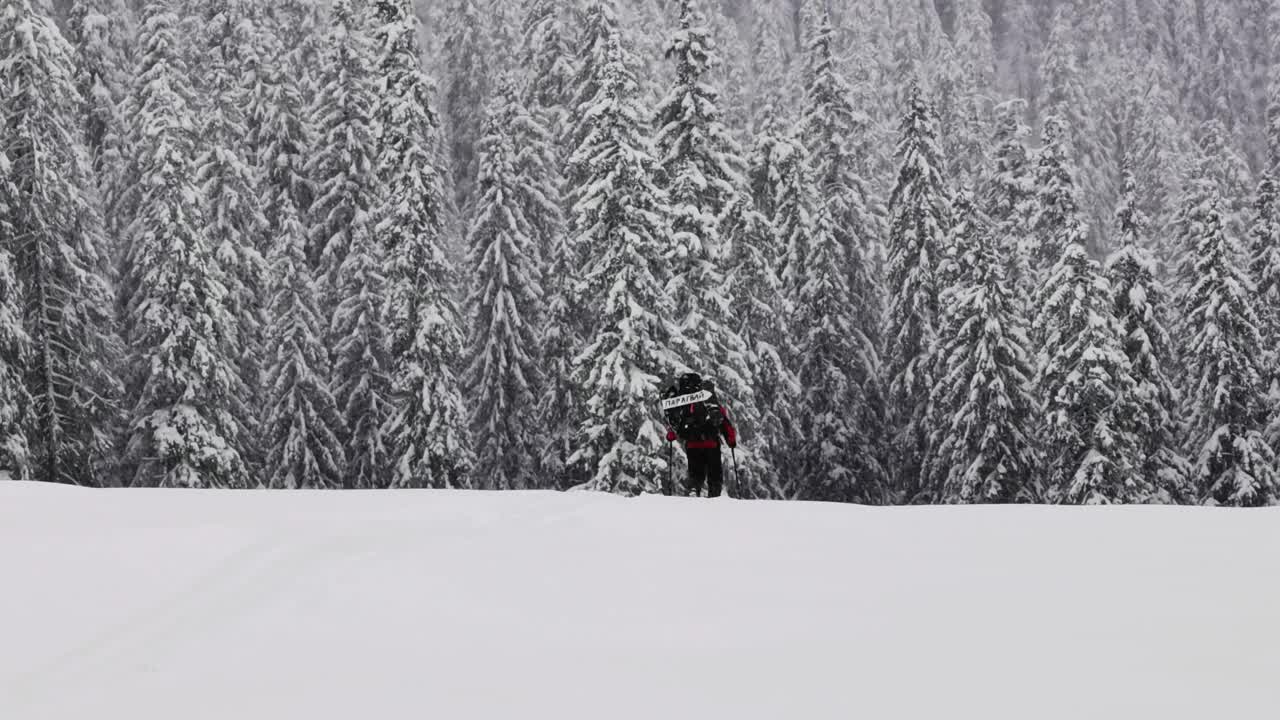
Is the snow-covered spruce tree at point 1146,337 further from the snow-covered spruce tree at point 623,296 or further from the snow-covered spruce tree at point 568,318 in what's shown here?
the snow-covered spruce tree at point 568,318

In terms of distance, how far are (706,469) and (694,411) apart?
0.76 metres

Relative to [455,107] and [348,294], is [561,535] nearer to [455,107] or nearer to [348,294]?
[348,294]

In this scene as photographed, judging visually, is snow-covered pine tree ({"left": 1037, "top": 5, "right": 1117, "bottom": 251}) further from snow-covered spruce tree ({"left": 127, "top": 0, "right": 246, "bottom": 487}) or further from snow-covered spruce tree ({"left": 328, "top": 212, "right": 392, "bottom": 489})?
snow-covered spruce tree ({"left": 127, "top": 0, "right": 246, "bottom": 487})

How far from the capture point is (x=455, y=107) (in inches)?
1854

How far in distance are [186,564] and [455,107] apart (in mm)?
42501

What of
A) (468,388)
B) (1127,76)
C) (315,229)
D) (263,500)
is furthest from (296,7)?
(1127,76)

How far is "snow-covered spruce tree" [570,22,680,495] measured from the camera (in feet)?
73.0

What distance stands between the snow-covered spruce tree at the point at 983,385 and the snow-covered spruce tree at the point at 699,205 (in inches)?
280

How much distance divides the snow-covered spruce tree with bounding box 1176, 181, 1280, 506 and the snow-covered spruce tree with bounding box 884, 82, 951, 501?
7.32 m

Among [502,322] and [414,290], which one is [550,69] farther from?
[414,290]

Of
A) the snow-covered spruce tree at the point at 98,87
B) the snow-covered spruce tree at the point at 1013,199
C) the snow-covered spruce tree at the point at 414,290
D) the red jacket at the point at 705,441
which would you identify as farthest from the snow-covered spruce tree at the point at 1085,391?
the snow-covered spruce tree at the point at 98,87

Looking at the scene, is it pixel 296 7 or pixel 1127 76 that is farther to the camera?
pixel 1127 76

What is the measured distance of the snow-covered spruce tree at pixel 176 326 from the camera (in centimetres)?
2553

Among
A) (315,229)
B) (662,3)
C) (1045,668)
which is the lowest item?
(1045,668)
